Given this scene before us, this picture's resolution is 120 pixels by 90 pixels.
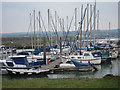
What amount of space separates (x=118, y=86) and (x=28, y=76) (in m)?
11.0

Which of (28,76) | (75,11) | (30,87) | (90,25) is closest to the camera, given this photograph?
(30,87)

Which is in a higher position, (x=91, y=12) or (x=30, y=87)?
(x=91, y=12)

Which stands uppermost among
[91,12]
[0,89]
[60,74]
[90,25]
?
[91,12]

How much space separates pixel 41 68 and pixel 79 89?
34.3 ft

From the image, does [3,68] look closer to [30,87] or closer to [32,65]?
[32,65]

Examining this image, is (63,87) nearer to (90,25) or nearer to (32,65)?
(32,65)

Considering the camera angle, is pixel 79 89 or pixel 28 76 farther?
pixel 28 76

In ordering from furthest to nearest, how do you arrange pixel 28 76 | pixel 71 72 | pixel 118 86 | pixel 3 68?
pixel 3 68 < pixel 71 72 < pixel 28 76 < pixel 118 86

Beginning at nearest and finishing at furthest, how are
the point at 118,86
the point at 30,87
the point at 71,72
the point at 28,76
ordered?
the point at 118,86, the point at 30,87, the point at 28,76, the point at 71,72

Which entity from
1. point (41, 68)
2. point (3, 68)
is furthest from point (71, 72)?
point (3, 68)

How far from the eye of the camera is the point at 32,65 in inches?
875

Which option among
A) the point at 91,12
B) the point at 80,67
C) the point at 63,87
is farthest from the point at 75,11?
the point at 63,87

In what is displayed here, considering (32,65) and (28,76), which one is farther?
(32,65)

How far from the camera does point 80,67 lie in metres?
21.2
